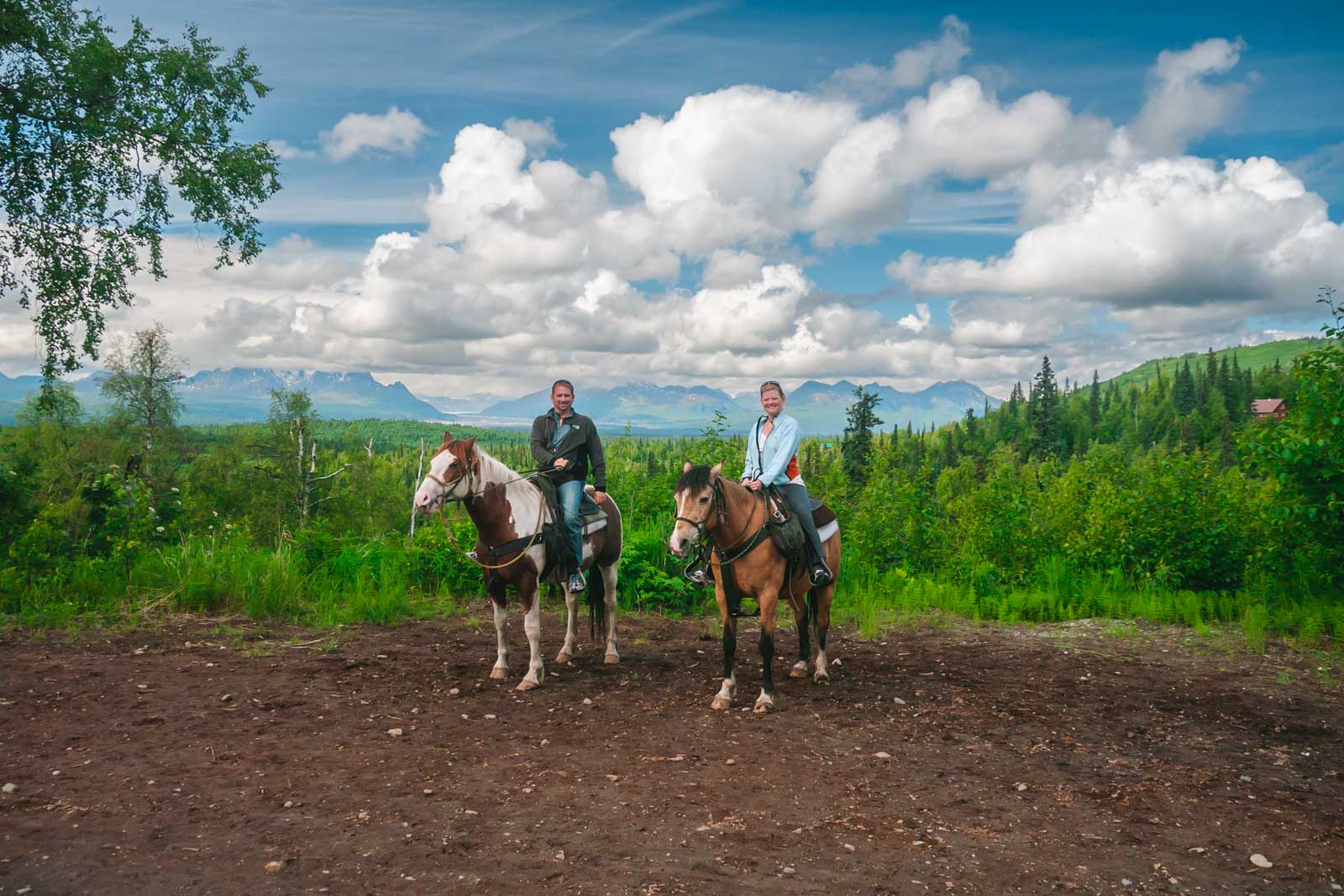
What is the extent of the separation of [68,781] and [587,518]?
4743 millimetres

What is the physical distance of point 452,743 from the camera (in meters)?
6.05

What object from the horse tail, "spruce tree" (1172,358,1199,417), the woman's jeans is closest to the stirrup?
the woman's jeans

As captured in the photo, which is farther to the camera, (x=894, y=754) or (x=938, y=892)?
(x=894, y=754)

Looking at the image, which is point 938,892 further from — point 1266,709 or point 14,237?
point 14,237

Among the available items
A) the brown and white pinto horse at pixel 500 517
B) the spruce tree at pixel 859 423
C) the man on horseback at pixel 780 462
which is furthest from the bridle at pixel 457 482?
the spruce tree at pixel 859 423

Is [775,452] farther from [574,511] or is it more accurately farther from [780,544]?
[574,511]

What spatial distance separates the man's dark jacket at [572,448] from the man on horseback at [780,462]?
1690 mm

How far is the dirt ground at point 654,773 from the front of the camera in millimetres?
4086

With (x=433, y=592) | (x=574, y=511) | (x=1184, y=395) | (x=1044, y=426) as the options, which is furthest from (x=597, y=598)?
(x=1184, y=395)

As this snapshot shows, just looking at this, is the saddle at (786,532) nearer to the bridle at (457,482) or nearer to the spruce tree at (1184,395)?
the bridle at (457,482)

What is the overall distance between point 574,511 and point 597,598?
1303 mm

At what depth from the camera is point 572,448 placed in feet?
27.7

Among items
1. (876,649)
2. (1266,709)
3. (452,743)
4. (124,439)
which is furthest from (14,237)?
(124,439)

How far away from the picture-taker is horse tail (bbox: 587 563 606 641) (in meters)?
9.00
